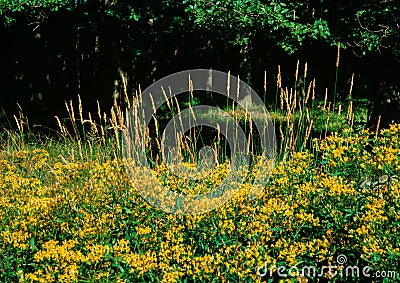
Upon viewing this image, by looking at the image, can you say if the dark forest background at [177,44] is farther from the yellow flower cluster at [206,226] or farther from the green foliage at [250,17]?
the yellow flower cluster at [206,226]

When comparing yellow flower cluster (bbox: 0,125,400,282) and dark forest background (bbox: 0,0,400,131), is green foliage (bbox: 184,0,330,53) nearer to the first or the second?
dark forest background (bbox: 0,0,400,131)

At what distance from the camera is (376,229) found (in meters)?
2.94

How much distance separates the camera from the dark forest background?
227 inches

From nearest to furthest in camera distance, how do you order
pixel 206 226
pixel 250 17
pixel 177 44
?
pixel 206 226 < pixel 250 17 < pixel 177 44

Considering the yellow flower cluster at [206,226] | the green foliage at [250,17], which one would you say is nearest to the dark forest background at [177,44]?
the green foliage at [250,17]

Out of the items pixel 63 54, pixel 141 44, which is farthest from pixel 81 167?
pixel 63 54

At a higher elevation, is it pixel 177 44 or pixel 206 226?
pixel 177 44

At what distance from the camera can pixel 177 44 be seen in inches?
472

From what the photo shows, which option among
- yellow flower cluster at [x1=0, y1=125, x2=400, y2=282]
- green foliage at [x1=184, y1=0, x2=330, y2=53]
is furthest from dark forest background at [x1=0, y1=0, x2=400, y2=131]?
yellow flower cluster at [x1=0, y1=125, x2=400, y2=282]

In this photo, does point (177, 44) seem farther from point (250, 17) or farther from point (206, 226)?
point (206, 226)

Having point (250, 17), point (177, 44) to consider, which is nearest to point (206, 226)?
point (250, 17)

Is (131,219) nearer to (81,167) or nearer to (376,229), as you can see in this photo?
(81,167)

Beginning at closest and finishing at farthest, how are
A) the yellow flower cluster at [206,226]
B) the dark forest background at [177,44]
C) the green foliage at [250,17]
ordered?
the yellow flower cluster at [206,226], the green foliage at [250,17], the dark forest background at [177,44]

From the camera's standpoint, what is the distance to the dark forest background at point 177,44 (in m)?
5.77
